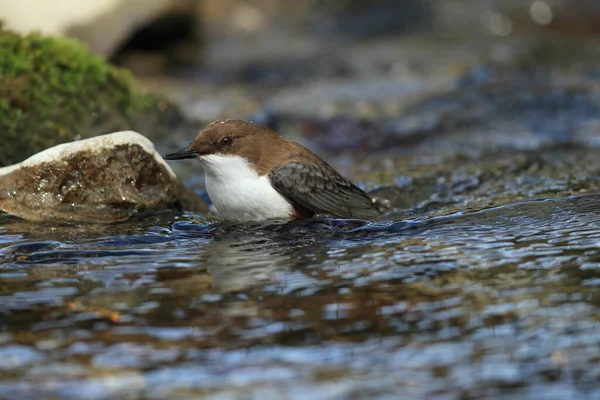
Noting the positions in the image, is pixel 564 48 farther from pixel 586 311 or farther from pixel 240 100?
pixel 586 311

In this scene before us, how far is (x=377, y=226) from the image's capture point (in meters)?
5.30

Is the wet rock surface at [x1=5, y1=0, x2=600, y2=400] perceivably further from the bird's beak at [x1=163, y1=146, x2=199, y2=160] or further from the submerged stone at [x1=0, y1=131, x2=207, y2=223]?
the bird's beak at [x1=163, y1=146, x2=199, y2=160]

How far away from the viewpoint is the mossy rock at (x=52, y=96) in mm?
6434

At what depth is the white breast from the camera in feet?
18.0

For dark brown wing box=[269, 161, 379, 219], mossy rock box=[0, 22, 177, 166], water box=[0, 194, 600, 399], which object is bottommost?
water box=[0, 194, 600, 399]

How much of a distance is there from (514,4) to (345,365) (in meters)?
13.8

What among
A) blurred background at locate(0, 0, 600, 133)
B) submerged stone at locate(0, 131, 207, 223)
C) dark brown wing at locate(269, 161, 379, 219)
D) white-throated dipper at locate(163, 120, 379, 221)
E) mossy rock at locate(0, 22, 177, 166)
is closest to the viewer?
submerged stone at locate(0, 131, 207, 223)

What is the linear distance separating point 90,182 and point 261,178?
106 centimetres

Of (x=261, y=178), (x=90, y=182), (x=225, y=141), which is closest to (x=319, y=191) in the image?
(x=261, y=178)

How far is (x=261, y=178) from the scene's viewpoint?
18.6 ft

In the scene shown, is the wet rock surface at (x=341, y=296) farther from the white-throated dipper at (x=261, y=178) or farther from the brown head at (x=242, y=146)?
the brown head at (x=242, y=146)

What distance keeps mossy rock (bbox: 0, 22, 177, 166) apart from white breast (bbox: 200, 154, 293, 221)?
155cm

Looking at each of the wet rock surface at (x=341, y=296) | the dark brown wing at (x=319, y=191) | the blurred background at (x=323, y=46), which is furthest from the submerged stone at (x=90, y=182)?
the blurred background at (x=323, y=46)

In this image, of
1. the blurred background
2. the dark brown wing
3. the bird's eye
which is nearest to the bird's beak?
the bird's eye
